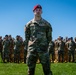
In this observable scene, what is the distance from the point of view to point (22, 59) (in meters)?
30.8

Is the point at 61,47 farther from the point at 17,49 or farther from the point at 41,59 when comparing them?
the point at 41,59

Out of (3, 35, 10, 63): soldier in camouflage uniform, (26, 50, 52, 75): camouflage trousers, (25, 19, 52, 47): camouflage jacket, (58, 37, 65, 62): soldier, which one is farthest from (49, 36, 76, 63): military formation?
(26, 50, 52, 75): camouflage trousers

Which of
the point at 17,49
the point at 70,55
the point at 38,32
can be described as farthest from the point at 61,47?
the point at 38,32

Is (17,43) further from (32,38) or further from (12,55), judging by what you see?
(32,38)

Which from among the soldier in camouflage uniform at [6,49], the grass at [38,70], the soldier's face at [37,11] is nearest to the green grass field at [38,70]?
the grass at [38,70]

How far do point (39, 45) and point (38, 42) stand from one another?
0.10 meters

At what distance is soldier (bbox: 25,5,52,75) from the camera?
10.8m

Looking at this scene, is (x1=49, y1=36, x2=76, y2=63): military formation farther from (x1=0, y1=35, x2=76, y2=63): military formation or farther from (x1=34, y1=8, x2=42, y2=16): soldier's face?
(x1=34, y1=8, x2=42, y2=16): soldier's face

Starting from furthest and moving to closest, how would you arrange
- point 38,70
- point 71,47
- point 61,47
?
point 71,47 < point 61,47 < point 38,70

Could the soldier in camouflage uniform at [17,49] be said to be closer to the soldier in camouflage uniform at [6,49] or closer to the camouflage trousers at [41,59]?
the soldier in camouflage uniform at [6,49]

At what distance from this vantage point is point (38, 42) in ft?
35.6

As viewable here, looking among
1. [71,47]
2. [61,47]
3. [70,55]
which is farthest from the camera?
[70,55]

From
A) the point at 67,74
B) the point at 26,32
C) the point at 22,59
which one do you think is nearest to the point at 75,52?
the point at 22,59

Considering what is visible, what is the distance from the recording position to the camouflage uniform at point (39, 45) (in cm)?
1084
